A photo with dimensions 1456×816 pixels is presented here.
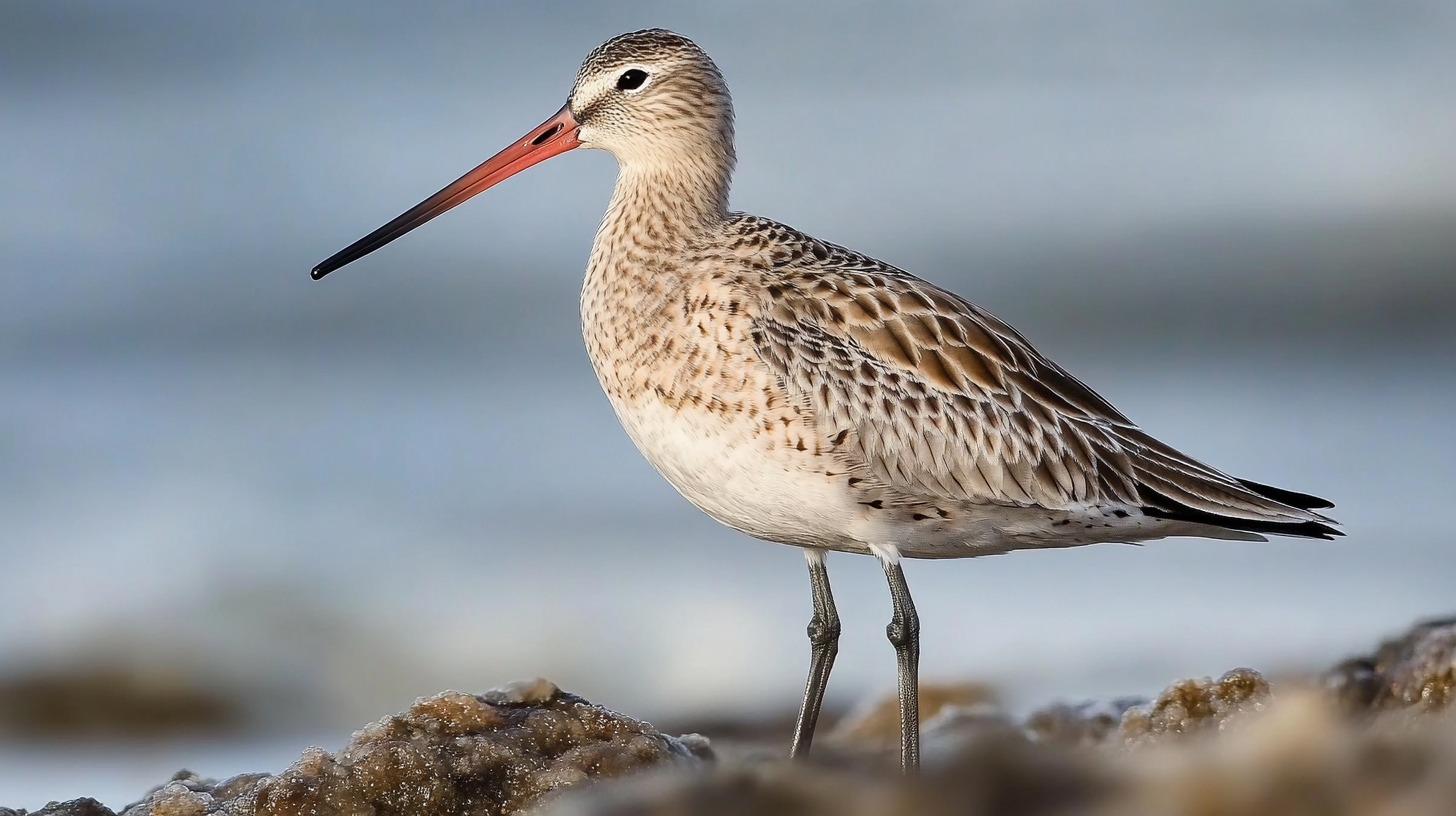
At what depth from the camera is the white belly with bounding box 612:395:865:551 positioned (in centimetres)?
564

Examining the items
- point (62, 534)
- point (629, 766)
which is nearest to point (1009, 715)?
point (629, 766)

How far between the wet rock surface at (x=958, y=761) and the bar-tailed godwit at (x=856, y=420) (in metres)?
0.67

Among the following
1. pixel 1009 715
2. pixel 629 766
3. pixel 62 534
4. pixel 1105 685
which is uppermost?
pixel 62 534

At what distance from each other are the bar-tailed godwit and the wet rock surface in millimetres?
667

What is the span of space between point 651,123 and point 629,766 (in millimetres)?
2926

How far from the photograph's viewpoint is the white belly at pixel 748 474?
5645mm

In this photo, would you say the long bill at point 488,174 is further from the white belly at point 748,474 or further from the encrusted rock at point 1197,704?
the encrusted rock at point 1197,704

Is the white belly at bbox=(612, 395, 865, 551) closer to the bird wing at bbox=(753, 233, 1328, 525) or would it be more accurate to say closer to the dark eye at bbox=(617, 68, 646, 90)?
the bird wing at bbox=(753, 233, 1328, 525)

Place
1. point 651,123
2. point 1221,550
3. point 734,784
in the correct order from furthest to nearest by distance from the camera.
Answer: point 1221,550 → point 651,123 → point 734,784

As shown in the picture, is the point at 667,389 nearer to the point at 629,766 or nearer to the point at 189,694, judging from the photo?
the point at 629,766

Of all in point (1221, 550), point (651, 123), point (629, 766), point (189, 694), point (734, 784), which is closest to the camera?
point (734, 784)

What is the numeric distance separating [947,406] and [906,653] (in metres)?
0.88

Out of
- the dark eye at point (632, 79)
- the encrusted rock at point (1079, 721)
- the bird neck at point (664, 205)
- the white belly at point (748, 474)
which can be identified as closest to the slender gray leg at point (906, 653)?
the white belly at point (748, 474)

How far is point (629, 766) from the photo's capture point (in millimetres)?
4898
